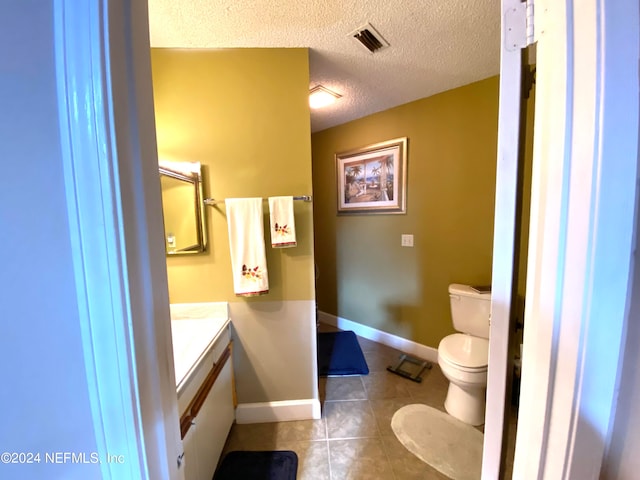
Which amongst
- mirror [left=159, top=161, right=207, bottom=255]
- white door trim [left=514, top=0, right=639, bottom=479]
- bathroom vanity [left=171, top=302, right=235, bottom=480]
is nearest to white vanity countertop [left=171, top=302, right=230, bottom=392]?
bathroom vanity [left=171, top=302, right=235, bottom=480]

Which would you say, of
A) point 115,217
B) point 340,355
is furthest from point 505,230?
point 340,355

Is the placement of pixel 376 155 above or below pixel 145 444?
above

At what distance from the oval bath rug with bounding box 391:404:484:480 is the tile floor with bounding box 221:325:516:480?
48mm

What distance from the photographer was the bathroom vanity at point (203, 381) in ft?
3.07

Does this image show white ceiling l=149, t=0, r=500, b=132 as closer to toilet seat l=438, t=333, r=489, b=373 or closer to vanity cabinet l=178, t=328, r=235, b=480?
vanity cabinet l=178, t=328, r=235, b=480

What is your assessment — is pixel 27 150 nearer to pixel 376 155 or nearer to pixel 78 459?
pixel 78 459

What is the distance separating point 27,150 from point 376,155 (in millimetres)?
2403

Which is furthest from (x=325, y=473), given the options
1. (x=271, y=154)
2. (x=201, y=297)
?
(x=271, y=154)

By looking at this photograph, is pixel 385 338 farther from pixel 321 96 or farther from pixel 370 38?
pixel 370 38

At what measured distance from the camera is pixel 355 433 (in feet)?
4.96

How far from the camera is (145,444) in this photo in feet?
1.42

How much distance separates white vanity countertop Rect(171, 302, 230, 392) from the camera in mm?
1032

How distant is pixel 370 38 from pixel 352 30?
0.43 feet

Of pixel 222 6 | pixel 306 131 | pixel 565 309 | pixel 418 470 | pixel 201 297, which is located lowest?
pixel 418 470
